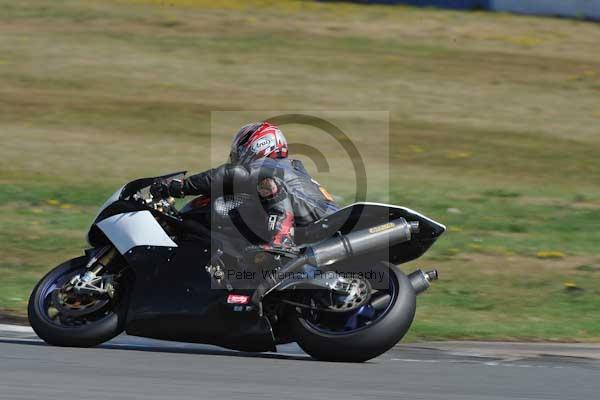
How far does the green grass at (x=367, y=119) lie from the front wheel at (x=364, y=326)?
146cm

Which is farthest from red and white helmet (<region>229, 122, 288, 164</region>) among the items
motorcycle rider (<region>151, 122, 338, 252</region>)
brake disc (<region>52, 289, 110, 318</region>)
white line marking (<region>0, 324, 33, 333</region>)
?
white line marking (<region>0, 324, 33, 333</region>)

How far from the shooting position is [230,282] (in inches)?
296

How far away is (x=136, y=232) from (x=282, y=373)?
1.47m

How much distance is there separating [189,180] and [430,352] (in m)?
1.95

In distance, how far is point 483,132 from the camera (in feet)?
62.4

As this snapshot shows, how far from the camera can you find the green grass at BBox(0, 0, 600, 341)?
37.2ft

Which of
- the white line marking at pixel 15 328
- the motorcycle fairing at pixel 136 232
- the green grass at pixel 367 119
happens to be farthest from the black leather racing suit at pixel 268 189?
the white line marking at pixel 15 328

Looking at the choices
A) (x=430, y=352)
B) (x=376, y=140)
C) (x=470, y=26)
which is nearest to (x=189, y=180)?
(x=430, y=352)

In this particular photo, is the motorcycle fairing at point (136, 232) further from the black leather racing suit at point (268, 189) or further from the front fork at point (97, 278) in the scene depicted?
the black leather racing suit at point (268, 189)

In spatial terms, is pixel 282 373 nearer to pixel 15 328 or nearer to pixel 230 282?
pixel 230 282

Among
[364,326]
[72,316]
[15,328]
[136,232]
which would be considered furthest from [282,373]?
[15,328]

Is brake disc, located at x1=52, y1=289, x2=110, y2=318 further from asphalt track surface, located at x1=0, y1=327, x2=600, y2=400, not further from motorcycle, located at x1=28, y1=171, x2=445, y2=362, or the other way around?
asphalt track surface, located at x1=0, y1=327, x2=600, y2=400

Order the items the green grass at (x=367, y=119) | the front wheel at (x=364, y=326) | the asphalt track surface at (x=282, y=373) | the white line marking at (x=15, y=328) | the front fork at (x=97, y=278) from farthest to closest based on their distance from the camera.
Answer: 1. the green grass at (x=367, y=119)
2. the white line marking at (x=15, y=328)
3. the front fork at (x=97, y=278)
4. the front wheel at (x=364, y=326)
5. the asphalt track surface at (x=282, y=373)

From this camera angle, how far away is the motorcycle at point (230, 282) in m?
7.31
